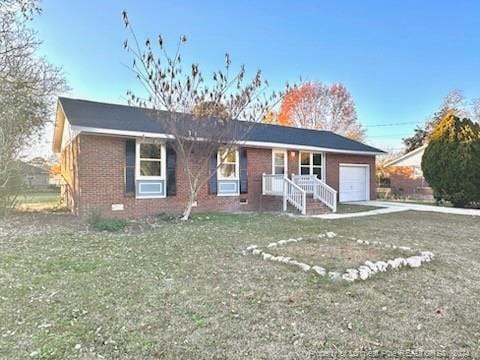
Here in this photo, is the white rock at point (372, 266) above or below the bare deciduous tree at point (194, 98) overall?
below

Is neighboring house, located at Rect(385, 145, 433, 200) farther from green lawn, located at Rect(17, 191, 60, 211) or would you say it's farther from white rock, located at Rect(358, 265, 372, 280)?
green lawn, located at Rect(17, 191, 60, 211)

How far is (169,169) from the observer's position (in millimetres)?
11562

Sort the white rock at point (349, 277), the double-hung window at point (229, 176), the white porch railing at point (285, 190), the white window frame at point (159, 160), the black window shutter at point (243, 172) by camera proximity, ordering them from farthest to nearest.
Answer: the black window shutter at point (243, 172) < the double-hung window at point (229, 176) < the white porch railing at point (285, 190) < the white window frame at point (159, 160) < the white rock at point (349, 277)

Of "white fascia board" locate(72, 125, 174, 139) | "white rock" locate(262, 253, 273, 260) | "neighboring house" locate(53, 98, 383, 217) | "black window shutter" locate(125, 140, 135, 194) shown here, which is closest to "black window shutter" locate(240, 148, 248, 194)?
"neighboring house" locate(53, 98, 383, 217)

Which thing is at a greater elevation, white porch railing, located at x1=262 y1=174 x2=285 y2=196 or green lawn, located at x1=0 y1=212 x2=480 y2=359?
white porch railing, located at x1=262 y1=174 x2=285 y2=196

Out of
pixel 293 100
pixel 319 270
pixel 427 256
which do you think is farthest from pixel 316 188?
pixel 293 100

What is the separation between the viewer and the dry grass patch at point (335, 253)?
512 centimetres

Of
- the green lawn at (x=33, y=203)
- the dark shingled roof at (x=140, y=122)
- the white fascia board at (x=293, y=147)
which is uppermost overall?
the dark shingled roof at (x=140, y=122)

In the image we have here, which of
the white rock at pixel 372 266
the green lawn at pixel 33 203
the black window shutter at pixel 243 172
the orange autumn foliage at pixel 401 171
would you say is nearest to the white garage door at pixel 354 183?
the black window shutter at pixel 243 172

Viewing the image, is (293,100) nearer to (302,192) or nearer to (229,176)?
(229,176)

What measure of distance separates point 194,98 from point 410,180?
2243 cm

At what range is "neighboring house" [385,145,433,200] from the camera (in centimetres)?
2516

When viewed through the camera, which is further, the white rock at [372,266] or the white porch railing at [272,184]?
the white porch railing at [272,184]

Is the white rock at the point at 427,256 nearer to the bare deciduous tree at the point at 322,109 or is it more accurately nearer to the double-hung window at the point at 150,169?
the double-hung window at the point at 150,169
